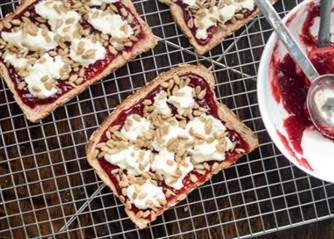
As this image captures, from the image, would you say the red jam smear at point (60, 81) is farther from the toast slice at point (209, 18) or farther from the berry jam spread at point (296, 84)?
the berry jam spread at point (296, 84)

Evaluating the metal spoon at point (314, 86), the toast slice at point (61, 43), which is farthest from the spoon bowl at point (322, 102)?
the toast slice at point (61, 43)

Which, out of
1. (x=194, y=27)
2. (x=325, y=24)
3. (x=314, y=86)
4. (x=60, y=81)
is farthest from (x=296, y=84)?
(x=60, y=81)

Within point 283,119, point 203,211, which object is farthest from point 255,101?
point 203,211

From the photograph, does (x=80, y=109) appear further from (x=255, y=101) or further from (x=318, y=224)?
(x=318, y=224)

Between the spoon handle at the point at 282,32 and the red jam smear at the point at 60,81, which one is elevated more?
the spoon handle at the point at 282,32

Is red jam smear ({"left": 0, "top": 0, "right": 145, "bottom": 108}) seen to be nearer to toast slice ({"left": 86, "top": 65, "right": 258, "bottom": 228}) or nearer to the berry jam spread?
toast slice ({"left": 86, "top": 65, "right": 258, "bottom": 228})

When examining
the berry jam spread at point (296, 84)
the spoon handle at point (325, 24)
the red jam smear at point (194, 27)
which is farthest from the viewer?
the red jam smear at point (194, 27)

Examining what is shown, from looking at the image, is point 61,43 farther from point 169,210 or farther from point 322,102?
point 322,102
